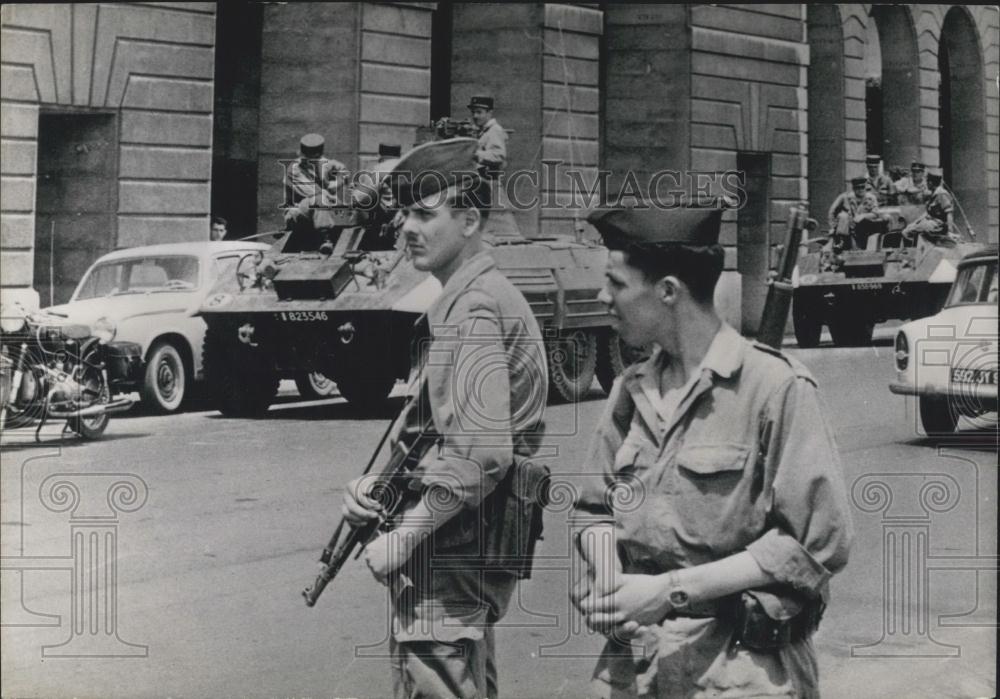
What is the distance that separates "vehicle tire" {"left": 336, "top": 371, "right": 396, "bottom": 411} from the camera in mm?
13008

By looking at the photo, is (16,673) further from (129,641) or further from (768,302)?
(768,302)

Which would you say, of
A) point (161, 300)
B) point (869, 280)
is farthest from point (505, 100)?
point (161, 300)

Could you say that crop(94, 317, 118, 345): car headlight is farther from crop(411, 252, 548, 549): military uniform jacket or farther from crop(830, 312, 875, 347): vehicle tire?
crop(830, 312, 875, 347): vehicle tire

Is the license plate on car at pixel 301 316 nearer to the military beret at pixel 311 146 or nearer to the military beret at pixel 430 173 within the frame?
the military beret at pixel 311 146

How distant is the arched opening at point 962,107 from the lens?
74.1 feet

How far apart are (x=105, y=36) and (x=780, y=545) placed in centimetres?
1259

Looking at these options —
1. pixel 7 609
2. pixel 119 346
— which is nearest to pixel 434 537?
pixel 7 609

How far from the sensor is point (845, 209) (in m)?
21.5

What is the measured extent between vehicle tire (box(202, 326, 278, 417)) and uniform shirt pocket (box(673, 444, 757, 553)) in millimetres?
10694

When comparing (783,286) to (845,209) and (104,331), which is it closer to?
(104,331)

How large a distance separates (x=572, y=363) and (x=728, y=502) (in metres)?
12.0

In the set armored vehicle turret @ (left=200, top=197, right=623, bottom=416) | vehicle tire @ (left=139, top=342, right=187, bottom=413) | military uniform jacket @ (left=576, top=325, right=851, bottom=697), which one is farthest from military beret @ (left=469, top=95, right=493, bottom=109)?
military uniform jacket @ (left=576, top=325, right=851, bottom=697)

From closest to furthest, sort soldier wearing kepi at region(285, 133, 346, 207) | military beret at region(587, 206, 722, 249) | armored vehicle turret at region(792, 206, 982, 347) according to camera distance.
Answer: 1. military beret at region(587, 206, 722, 249)
2. soldier wearing kepi at region(285, 133, 346, 207)
3. armored vehicle turret at region(792, 206, 982, 347)

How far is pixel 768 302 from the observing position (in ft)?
10.4
